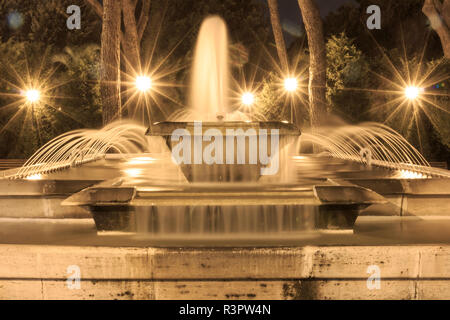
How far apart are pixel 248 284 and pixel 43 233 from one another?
2.46 metres

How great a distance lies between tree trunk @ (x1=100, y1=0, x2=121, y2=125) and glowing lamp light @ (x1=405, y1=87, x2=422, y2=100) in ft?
31.1

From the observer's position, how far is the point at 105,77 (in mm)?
17359

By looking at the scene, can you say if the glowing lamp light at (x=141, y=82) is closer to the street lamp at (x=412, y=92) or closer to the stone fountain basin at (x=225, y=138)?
the street lamp at (x=412, y=92)

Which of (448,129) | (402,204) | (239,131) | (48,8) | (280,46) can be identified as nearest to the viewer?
(402,204)

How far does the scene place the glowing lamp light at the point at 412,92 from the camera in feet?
55.5

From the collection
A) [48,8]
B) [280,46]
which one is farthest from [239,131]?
[48,8]

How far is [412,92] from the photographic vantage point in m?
17.3

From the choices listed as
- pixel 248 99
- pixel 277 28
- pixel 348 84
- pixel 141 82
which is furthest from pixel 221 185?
pixel 248 99

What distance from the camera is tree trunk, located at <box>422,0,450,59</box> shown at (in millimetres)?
17750

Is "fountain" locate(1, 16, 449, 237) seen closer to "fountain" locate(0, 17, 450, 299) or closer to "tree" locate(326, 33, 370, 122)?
"fountain" locate(0, 17, 450, 299)

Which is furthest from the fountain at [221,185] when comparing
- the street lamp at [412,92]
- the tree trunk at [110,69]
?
the street lamp at [412,92]

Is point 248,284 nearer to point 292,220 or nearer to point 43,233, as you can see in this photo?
point 292,220

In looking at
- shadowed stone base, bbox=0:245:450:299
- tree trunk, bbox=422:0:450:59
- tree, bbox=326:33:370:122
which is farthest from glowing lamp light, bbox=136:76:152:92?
shadowed stone base, bbox=0:245:450:299

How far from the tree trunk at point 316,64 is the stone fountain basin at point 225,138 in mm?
10175
